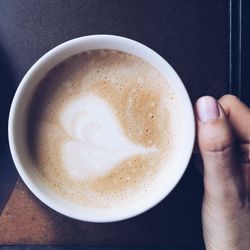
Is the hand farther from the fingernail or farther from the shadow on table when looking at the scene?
the shadow on table

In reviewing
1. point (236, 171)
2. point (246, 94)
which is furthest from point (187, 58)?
point (236, 171)

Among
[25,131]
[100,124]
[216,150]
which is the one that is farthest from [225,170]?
[25,131]

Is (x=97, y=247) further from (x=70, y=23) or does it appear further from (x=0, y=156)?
(x=70, y=23)

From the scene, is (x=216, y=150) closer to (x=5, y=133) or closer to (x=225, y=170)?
(x=225, y=170)

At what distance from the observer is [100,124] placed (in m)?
0.77

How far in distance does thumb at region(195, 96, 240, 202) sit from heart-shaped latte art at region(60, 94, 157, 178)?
0.37ft

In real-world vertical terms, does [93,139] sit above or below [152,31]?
below

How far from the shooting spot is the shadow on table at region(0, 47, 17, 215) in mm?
822

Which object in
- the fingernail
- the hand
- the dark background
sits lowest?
the hand

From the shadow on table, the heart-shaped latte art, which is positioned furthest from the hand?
the shadow on table

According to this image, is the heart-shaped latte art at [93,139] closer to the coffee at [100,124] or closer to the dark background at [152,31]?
the coffee at [100,124]

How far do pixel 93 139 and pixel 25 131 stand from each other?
0.12m

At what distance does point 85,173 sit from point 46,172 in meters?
0.07

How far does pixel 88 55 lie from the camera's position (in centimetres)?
76
